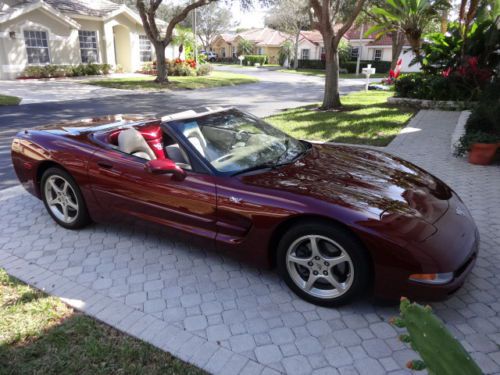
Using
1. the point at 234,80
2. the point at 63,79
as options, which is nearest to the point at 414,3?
the point at 234,80

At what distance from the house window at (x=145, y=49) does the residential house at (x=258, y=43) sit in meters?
31.1

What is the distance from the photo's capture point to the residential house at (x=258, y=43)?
59.7 meters

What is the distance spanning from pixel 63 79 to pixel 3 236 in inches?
835

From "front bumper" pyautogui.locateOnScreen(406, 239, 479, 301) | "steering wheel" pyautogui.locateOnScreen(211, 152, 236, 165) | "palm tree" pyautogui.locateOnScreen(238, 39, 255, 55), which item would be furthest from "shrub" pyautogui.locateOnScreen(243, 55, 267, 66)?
"front bumper" pyautogui.locateOnScreen(406, 239, 479, 301)

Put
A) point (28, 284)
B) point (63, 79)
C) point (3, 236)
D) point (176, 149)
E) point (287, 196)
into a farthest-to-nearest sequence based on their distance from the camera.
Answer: point (63, 79), point (3, 236), point (176, 149), point (28, 284), point (287, 196)

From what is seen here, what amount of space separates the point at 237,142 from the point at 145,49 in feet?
93.0

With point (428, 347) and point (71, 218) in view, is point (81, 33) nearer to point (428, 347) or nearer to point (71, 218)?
point (71, 218)

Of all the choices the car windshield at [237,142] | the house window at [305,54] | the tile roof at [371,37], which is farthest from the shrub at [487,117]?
the house window at [305,54]

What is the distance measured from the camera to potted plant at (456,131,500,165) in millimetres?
6770

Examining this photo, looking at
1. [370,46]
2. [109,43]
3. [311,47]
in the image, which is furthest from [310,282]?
[311,47]

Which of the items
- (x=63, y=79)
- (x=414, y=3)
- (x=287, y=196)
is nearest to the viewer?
(x=287, y=196)

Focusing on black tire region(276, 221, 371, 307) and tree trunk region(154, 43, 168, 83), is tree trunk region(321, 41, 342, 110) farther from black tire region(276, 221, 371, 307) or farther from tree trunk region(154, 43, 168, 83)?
tree trunk region(154, 43, 168, 83)

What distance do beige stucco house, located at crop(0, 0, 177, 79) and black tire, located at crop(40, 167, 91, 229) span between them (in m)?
20.3

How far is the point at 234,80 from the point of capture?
83.9 feet
